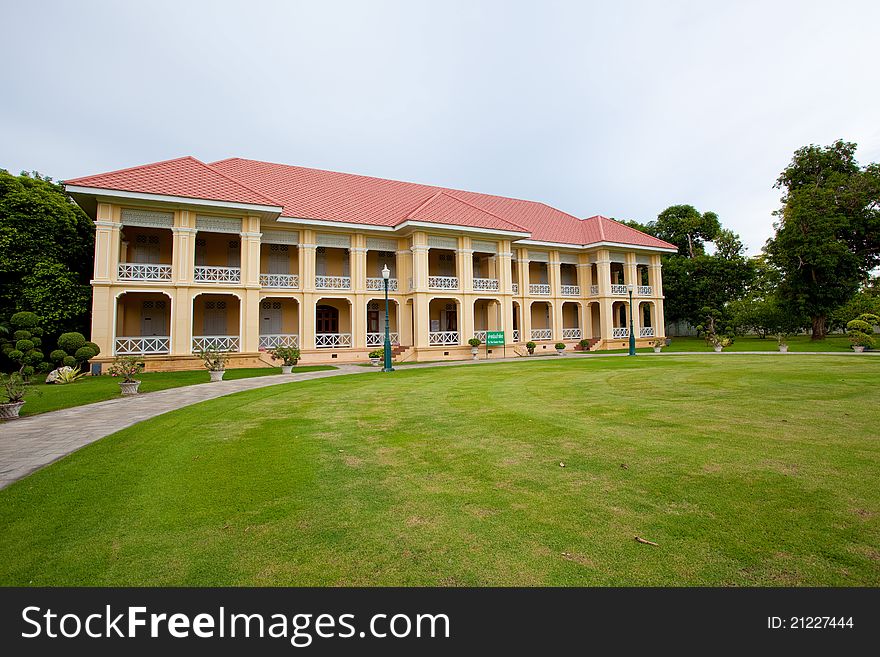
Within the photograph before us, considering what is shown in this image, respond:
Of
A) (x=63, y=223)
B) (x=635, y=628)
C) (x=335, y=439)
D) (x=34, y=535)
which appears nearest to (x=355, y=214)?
(x=63, y=223)

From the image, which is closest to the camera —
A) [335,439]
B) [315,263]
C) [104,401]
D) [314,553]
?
[314,553]

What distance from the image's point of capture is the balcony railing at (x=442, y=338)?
22684mm

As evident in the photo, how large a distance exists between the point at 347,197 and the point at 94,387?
15.4 meters

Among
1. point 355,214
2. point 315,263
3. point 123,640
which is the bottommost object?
point 123,640

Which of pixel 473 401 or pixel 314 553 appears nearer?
pixel 314 553

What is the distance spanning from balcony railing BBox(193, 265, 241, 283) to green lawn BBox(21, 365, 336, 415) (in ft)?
13.5

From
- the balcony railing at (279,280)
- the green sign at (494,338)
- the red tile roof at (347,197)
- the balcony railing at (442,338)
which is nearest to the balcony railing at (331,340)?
the balcony railing at (279,280)

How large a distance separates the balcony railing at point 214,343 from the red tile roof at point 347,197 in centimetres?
583

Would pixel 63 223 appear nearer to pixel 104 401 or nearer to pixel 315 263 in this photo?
pixel 315 263

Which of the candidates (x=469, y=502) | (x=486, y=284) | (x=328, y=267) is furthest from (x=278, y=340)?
(x=469, y=502)

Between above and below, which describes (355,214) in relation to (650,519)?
above

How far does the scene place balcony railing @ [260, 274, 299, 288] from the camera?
66.8 ft

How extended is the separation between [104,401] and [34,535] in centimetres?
849

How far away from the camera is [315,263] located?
21.8 m
